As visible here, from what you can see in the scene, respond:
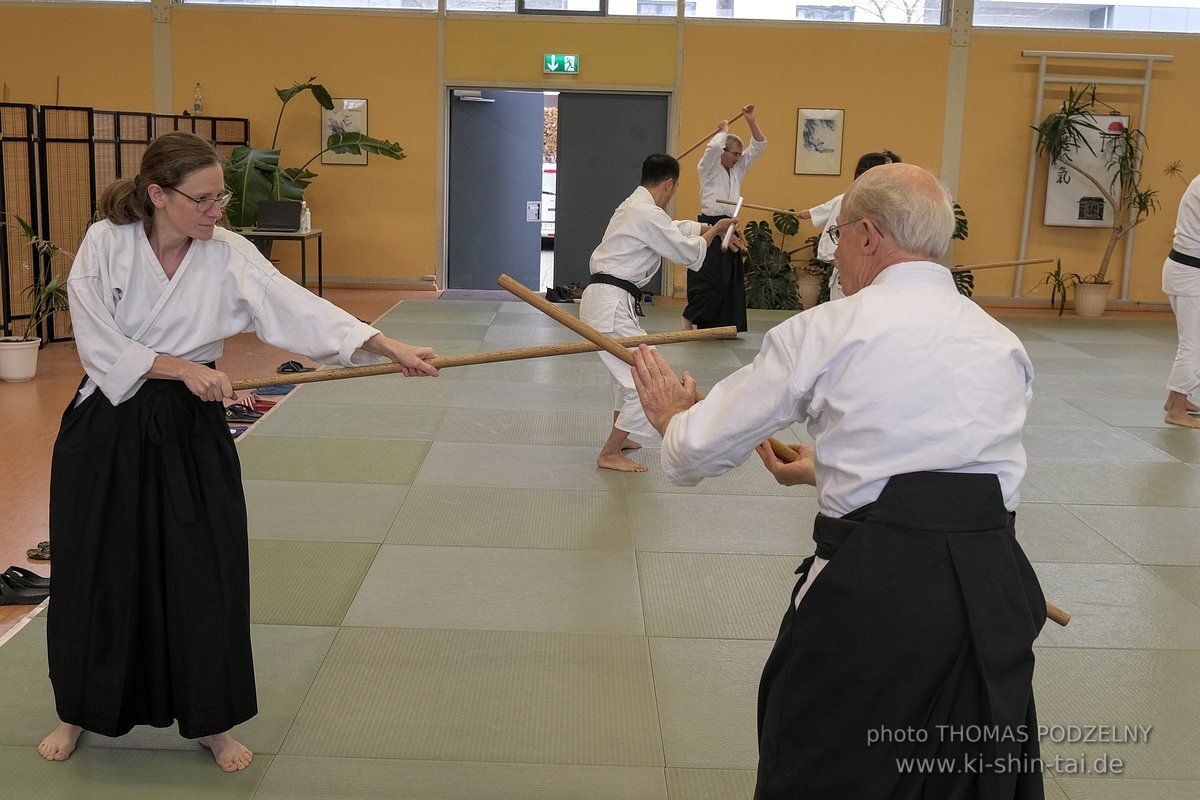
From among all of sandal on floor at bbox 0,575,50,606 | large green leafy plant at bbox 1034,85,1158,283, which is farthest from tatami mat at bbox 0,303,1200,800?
large green leafy plant at bbox 1034,85,1158,283

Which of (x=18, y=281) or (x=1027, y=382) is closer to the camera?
(x=1027, y=382)

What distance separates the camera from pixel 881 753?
185 cm

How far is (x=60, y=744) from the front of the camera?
2.74 m

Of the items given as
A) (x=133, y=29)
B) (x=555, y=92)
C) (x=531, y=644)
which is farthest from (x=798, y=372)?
(x=133, y=29)

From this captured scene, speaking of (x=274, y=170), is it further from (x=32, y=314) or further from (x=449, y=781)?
(x=449, y=781)

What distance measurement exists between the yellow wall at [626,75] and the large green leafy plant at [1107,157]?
296mm

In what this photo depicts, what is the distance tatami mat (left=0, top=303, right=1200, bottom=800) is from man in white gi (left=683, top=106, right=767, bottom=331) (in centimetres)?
281

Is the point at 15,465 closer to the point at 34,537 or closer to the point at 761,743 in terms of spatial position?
the point at 34,537

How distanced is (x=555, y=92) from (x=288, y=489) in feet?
26.8

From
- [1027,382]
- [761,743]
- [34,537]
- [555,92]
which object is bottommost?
[34,537]

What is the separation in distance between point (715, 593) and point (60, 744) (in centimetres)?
207

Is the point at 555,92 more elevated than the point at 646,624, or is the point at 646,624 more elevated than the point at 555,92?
the point at 555,92

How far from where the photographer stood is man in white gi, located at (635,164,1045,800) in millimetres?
1825

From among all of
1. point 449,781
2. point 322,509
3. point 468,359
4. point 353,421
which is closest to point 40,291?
point 353,421
